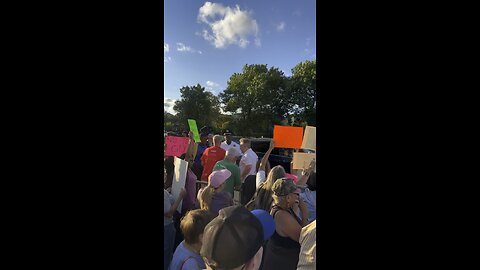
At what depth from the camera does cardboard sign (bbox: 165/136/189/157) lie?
73.0 inches

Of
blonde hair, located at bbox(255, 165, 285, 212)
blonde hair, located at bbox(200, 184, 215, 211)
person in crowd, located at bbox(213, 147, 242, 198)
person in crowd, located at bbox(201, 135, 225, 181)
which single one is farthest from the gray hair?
blonde hair, located at bbox(255, 165, 285, 212)

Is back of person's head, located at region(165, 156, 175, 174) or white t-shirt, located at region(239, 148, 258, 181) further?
white t-shirt, located at region(239, 148, 258, 181)

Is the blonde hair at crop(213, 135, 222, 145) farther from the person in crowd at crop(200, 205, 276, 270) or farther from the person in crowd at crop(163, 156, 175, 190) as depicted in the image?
the person in crowd at crop(200, 205, 276, 270)

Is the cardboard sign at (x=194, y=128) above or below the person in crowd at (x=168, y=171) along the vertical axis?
above

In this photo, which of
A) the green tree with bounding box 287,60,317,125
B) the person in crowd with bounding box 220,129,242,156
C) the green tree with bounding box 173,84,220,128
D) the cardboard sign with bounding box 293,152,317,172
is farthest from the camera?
the person in crowd with bounding box 220,129,242,156

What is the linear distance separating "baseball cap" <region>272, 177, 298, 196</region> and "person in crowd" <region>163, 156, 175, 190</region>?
72 centimetres

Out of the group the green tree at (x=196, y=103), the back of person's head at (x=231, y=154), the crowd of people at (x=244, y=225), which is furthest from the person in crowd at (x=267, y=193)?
the back of person's head at (x=231, y=154)

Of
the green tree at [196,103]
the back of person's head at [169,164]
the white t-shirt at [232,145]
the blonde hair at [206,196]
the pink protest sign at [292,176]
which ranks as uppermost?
the green tree at [196,103]

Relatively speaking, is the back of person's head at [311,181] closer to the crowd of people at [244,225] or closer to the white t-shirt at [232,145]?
the crowd of people at [244,225]

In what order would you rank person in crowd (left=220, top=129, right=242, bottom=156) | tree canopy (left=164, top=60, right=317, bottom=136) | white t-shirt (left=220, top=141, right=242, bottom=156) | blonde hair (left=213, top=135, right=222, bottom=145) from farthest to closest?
1. blonde hair (left=213, top=135, right=222, bottom=145)
2. white t-shirt (left=220, top=141, right=242, bottom=156)
3. person in crowd (left=220, top=129, right=242, bottom=156)
4. tree canopy (left=164, top=60, right=317, bottom=136)

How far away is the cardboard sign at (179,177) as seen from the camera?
1674mm

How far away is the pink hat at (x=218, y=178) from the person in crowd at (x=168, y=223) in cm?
17
